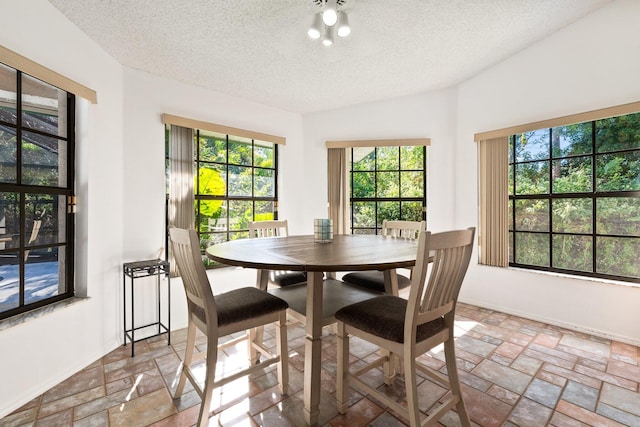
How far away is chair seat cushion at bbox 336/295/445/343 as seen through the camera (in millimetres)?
1336

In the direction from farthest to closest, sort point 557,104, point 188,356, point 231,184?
point 231,184, point 557,104, point 188,356

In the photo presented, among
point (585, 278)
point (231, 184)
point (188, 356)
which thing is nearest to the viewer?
point (188, 356)

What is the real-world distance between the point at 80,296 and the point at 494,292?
3986 mm

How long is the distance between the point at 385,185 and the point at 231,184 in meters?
2.06

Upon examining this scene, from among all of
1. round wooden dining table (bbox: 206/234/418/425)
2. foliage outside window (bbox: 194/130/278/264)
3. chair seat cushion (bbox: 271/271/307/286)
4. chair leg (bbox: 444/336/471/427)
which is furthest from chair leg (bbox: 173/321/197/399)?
foliage outside window (bbox: 194/130/278/264)

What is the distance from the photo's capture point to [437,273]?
126 cm

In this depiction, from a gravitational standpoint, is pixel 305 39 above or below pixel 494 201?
above

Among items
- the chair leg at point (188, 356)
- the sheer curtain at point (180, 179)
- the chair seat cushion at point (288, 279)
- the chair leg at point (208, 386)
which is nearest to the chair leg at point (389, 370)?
the chair seat cushion at point (288, 279)

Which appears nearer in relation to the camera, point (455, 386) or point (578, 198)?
point (455, 386)

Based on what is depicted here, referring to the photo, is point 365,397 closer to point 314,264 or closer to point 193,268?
point 314,264

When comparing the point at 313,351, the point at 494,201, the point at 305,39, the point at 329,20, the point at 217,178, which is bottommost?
the point at 313,351

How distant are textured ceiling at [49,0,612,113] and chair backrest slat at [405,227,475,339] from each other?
177cm

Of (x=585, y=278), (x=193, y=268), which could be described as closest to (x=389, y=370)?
(x=193, y=268)

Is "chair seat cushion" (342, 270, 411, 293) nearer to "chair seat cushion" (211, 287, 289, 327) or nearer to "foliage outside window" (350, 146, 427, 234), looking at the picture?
"chair seat cushion" (211, 287, 289, 327)
